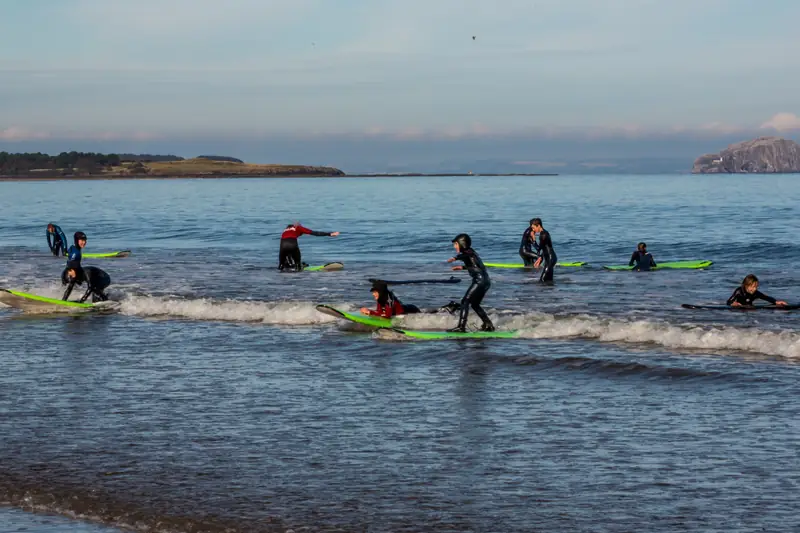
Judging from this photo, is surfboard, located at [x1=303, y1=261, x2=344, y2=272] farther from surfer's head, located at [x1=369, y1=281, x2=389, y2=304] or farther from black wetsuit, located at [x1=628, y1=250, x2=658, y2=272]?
surfer's head, located at [x1=369, y1=281, x2=389, y2=304]

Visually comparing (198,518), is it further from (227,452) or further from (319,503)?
(227,452)

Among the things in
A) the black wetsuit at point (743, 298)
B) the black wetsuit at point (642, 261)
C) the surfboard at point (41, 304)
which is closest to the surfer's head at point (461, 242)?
the black wetsuit at point (743, 298)

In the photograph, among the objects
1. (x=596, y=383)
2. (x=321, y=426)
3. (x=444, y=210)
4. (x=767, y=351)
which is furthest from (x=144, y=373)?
(x=444, y=210)

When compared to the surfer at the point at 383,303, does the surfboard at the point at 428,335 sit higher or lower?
lower

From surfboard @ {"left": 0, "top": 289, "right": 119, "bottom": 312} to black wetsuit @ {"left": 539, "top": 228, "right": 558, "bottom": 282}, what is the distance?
1342 cm

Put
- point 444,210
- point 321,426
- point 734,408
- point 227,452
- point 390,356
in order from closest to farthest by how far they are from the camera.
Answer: point 227,452, point 321,426, point 734,408, point 390,356, point 444,210

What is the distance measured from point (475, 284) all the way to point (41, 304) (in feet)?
38.0

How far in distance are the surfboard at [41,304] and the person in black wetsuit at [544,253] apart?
13439mm

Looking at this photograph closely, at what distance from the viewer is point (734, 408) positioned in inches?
553

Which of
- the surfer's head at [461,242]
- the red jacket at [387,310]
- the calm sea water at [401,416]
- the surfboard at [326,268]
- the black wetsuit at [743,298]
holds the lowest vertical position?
the surfboard at [326,268]

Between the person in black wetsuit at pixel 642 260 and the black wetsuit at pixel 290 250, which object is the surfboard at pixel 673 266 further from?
the black wetsuit at pixel 290 250

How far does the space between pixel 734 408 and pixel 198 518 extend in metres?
7.93

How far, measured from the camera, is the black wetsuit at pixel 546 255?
104 ft

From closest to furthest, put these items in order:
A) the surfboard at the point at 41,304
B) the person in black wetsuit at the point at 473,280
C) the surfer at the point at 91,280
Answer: the person in black wetsuit at the point at 473,280
the surfboard at the point at 41,304
the surfer at the point at 91,280
